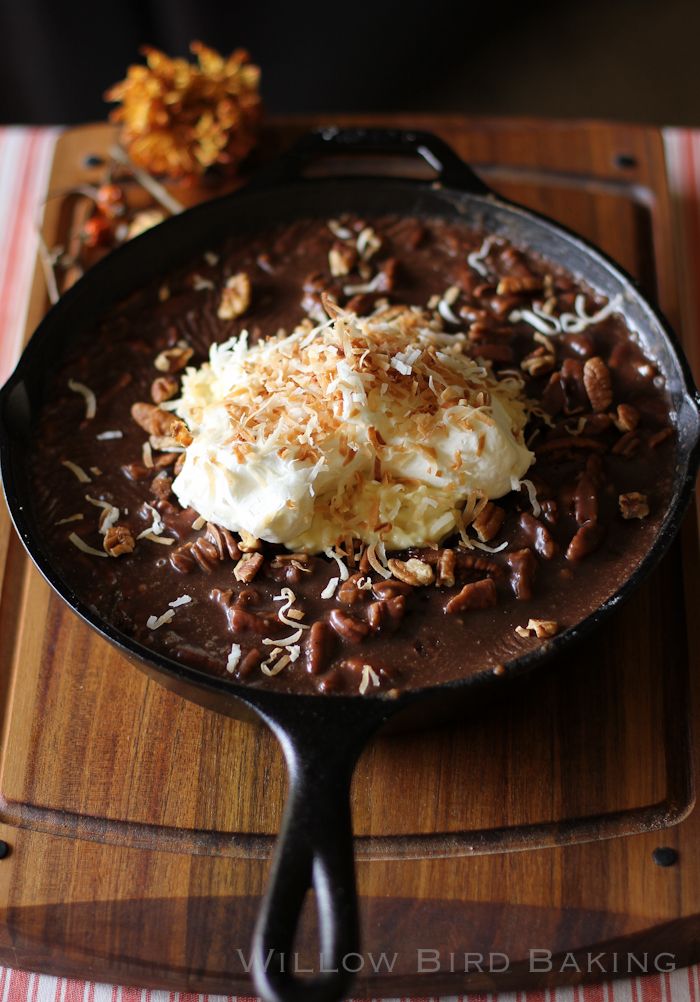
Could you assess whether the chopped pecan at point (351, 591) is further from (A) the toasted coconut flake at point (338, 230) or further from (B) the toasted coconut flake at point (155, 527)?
(A) the toasted coconut flake at point (338, 230)

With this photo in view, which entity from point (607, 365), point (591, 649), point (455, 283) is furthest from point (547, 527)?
point (455, 283)

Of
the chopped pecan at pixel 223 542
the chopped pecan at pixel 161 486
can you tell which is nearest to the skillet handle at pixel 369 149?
the chopped pecan at pixel 161 486

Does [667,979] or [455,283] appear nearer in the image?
[667,979]

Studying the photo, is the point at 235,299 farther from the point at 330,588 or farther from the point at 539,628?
the point at 539,628

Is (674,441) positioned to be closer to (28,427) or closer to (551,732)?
(551,732)

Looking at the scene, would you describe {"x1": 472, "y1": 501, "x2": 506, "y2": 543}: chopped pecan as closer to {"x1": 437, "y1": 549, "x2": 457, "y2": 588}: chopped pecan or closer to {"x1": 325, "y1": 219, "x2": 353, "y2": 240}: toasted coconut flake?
{"x1": 437, "y1": 549, "x2": 457, "y2": 588}: chopped pecan

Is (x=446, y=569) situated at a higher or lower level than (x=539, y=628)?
higher

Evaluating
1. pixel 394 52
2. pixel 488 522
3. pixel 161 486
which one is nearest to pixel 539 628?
pixel 488 522
